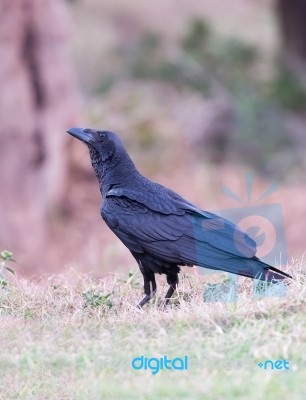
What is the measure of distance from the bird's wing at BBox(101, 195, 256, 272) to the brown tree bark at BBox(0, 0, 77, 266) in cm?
586

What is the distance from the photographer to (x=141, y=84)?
58.2ft

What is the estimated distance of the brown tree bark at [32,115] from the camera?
1178 cm

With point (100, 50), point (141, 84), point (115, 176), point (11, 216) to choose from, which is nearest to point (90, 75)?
point (100, 50)

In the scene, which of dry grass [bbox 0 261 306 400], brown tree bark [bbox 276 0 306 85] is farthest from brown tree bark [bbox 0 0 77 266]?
brown tree bark [bbox 276 0 306 85]

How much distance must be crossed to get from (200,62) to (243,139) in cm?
282

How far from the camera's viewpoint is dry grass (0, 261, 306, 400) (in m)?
4.06

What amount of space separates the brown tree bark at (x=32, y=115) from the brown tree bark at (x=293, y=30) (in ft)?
25.5

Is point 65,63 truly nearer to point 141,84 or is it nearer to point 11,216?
point 11,216

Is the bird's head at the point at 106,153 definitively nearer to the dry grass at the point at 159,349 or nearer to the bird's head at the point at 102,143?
the bird's head at the point at 102,143

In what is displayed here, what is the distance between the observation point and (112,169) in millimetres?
6059

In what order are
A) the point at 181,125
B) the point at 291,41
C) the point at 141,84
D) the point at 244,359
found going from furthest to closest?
1. the point at 291,41
2. the point at 141,84
3. the point at 181,125
4. the point at 244,359

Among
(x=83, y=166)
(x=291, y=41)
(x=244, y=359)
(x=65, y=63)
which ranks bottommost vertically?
(x=244, y=359)

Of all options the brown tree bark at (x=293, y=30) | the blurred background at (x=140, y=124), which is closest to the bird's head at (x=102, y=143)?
the blurred background at (x=140, y=124)

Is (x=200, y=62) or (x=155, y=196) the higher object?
(x=200, y=62)
